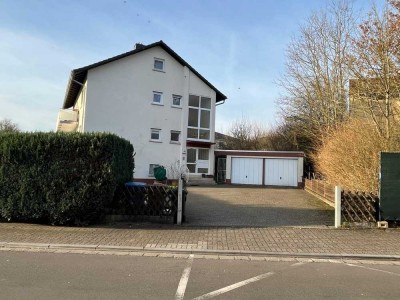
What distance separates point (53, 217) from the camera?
11125 millimetres

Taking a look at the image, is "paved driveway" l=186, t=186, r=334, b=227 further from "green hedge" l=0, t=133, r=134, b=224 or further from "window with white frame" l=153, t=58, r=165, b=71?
"window with white frame" l=153, t=58, r=165, b=71

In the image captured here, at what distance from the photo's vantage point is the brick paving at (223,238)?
29.5 ft

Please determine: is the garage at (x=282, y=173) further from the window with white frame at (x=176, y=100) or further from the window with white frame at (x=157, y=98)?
the window with white frame at (x=157, y=98)

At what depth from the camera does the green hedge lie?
36.3ft

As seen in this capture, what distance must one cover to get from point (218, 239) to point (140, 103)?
20088 mm

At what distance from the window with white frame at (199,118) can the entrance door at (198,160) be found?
1.00 m

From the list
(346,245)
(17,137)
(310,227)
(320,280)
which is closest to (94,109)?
(17,137)

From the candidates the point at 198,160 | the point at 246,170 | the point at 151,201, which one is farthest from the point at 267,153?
the point at 151,201

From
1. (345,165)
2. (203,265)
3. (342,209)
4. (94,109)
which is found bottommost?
(203,265)

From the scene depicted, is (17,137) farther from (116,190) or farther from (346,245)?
(346,245)

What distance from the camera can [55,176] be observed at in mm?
11062

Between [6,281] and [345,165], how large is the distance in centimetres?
1207

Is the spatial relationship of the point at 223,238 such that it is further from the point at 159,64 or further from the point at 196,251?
the point at 159,64

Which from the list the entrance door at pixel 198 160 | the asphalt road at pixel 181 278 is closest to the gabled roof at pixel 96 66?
the entrance door at pixel 198 160
